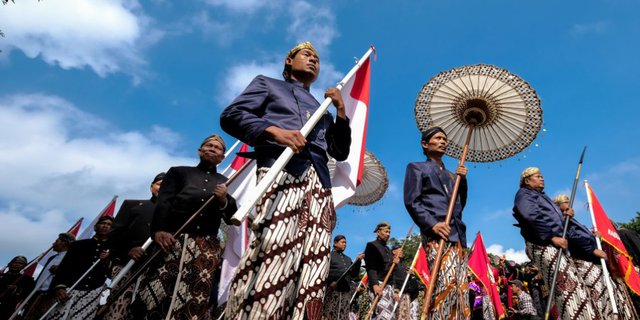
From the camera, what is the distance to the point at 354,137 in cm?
425

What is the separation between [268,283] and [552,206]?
4.32 metres

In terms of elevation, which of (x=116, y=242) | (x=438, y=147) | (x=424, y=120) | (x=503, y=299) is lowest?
(x=116, y=242)

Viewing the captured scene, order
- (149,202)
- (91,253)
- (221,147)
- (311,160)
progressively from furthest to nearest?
(91,253), (149,202), (221,147), (311,160)

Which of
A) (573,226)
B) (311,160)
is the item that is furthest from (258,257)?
(573,226)

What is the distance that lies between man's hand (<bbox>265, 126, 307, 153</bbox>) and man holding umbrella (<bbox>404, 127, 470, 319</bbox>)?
1949 mm

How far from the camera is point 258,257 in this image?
232 cm

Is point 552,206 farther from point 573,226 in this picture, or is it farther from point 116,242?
point 116,242

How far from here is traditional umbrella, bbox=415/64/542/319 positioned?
5.21 meters

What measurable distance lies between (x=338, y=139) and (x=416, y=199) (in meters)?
1.42

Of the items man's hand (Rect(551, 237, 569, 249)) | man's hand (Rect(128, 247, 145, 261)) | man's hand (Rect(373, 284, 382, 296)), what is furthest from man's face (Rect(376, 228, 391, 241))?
man's hand (Rect(128, 247, 145, 261))

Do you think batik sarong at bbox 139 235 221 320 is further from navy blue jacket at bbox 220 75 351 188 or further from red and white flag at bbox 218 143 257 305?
navy blue jacket at bbox 220 75 351 188

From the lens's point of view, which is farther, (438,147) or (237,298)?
(438,147)

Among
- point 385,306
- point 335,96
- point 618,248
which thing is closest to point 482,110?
point 618,248

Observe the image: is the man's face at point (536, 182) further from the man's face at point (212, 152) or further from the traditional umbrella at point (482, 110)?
the man's face at point (212, 152)
